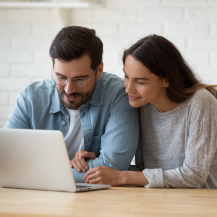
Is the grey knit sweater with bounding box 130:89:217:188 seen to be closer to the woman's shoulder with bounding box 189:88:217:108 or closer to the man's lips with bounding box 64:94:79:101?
the woman's shoulder with bounding box 189:88:217:108

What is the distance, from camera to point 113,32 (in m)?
2.14

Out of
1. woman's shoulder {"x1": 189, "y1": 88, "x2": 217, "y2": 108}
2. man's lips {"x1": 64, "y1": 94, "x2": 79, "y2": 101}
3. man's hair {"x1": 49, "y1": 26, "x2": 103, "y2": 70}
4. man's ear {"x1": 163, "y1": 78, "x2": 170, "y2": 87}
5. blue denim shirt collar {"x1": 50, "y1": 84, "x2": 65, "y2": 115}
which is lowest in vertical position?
blue denim shirt collar {"x1": 50, "y1": 84, "x2": 65, "y2": 115}

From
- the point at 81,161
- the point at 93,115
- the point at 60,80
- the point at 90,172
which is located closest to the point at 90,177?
the point at 90,172

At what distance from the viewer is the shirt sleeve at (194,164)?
1216 millimetres

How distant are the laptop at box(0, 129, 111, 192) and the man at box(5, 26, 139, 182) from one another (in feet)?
1.23

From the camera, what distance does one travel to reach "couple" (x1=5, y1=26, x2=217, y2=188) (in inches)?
49.2

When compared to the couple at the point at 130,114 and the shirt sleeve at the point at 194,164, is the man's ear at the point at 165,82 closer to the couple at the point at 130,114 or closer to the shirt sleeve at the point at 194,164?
Result: the couple at the point at 130,114

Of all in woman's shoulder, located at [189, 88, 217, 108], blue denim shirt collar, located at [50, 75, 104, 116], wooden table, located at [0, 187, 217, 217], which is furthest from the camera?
blue denim shirt collar, located at [50, 75, 104, 116]

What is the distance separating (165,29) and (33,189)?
1406 millimetres

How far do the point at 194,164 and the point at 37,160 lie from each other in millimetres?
581

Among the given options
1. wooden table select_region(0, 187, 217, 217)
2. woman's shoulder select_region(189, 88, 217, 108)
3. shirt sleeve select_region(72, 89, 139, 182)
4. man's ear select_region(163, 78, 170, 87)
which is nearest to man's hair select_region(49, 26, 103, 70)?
shirt sleeve select_region(72, 89, 139, 182)

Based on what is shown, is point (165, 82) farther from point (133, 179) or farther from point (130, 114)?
point (133, 179)

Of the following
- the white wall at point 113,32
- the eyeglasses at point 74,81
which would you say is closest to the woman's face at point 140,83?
the eyeglasses at point 74,81

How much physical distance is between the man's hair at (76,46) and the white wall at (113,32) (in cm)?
56
